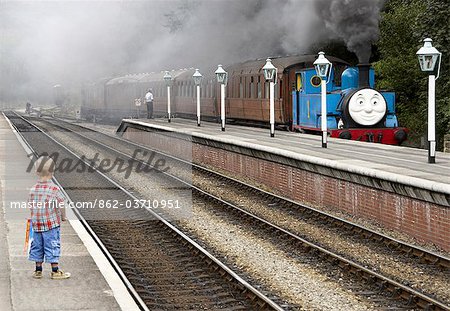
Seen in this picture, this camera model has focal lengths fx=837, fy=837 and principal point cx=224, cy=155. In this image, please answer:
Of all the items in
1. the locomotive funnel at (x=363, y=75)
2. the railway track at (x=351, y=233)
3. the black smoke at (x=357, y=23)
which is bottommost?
the railway track at (x=351, y=233)

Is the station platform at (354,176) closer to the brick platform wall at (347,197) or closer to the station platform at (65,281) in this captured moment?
the brick platform wall at (347,197)

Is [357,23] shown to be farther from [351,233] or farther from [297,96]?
[351,233]

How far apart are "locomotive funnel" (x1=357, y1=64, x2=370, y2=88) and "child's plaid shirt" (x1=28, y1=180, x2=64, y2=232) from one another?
46.5 ft

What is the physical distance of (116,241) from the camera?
41.2 feet

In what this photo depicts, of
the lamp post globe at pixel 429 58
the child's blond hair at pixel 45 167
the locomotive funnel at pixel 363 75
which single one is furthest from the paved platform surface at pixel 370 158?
the child's blond hair at pixel 45 167

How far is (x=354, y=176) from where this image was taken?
13.9 metres

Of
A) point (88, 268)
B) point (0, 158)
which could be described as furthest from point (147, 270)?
point (0, 158)

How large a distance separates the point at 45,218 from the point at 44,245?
329mm

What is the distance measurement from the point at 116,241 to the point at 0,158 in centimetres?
1180

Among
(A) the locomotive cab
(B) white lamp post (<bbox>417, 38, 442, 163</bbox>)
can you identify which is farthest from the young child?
(A) the locomotive cab

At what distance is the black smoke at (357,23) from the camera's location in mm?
22297

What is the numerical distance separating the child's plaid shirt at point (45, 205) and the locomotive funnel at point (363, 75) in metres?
14.2

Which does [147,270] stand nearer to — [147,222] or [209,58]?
[147,222]

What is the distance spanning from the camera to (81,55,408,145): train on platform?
21.7 m
